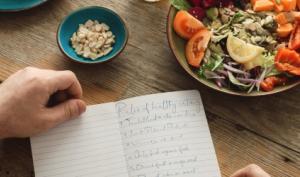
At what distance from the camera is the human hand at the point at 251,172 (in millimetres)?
1029

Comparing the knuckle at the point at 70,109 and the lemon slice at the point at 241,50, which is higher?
the lemon slice at the point at 241,50

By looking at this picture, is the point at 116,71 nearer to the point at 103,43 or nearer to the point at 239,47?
the point at 103,43

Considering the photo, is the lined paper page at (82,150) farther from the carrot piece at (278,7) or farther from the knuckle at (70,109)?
the carrot piece at (278,7)

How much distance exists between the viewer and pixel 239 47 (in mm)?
1181

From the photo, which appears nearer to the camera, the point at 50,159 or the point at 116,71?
the point at 50,159

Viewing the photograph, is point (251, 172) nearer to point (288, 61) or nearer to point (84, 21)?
point (288, 61)

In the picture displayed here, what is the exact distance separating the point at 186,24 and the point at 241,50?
5.7 inches

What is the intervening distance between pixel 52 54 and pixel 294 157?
0.63 meters

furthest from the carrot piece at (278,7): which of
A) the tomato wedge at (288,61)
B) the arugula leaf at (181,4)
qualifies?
the arugula leaf at (181,4)

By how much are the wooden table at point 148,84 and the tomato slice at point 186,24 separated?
8 centimetres

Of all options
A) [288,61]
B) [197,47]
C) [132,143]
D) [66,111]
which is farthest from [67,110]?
[288,61]

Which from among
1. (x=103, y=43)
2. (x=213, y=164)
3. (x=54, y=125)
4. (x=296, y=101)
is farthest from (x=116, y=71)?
(x=296, y=101)

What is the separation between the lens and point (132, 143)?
1121 millimetres

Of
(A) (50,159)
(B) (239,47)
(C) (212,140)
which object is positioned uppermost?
(B) (239,47)
